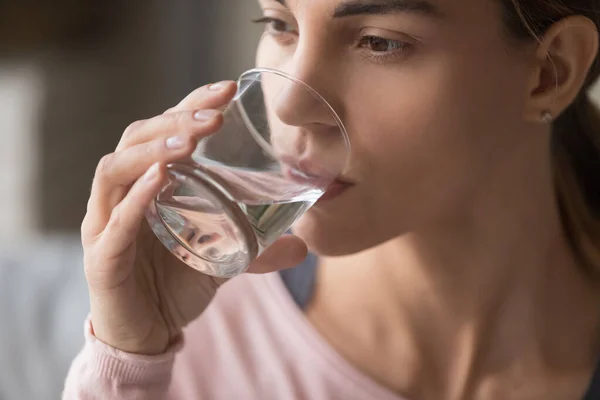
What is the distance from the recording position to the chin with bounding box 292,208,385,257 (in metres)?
0.92

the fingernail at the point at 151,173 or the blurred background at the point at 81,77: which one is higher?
the fingernail at the point at 151,173

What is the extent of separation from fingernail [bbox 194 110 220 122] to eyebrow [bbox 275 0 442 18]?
194 mm

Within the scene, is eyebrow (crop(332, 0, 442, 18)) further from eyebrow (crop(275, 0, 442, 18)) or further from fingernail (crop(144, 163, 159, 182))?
fingernail (crop(144, 163, 159, 182))

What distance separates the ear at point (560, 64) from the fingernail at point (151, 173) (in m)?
0.52

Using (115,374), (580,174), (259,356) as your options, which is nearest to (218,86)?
(115,374)

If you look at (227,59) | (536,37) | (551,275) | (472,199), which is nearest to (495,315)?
(551,275)

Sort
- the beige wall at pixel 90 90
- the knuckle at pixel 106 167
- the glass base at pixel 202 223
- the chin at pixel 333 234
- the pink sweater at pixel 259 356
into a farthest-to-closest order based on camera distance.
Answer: the beige wall at pixel 90 90 < the pink sweater at pixel 259 356 < the chin at pixel 333 234 < the knuckle at pixel 106 167 < the glass base at pixel 202 223

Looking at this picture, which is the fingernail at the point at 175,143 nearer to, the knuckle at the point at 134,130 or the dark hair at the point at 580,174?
the knuckle at the point at 134,130

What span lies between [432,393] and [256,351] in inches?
10.3

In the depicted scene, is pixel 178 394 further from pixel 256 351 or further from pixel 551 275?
pixel 551 275

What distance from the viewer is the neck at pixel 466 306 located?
1.14 m

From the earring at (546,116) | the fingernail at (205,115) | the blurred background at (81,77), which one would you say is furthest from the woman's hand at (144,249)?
the blurred background at (81,77)

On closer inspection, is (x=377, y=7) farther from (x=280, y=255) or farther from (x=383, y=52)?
(x=280, y=255)

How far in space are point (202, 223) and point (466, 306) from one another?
1.87 ft
